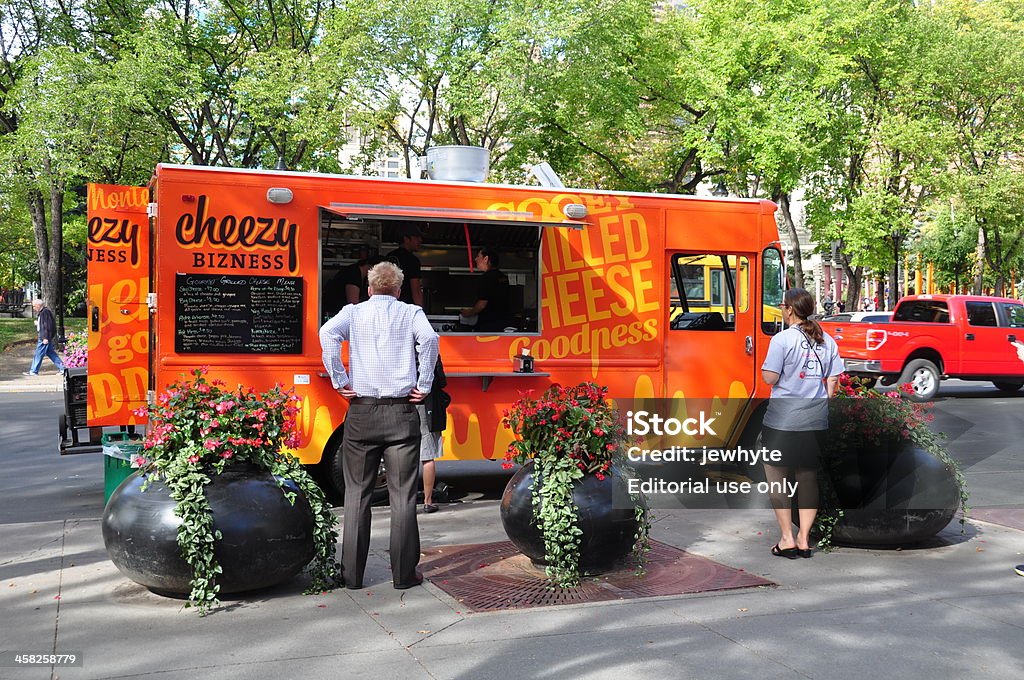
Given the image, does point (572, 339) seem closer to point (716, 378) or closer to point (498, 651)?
point (716, 378)

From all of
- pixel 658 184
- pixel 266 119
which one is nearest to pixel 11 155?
pixel 266 119

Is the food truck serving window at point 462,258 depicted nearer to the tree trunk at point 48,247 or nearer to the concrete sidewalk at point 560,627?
the concrete sidewalk at point 560,627

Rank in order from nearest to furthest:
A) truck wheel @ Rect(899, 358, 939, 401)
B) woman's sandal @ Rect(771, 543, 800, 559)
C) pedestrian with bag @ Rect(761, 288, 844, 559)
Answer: pedestrian with bag @ Rect(761, 288, 844, 559), woman's sandal @ Rect(771, 543, 800, 559), truck wheel @ Rect(899, 358, 939, 401)

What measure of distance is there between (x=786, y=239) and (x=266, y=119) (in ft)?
133

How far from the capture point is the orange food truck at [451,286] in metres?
8.17

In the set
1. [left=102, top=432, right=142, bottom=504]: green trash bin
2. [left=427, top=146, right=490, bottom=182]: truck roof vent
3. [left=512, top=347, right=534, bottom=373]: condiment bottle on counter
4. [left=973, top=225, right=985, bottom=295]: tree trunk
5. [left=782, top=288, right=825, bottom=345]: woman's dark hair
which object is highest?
[left=973, top=225, right=985, bottom=295]: tree trunk

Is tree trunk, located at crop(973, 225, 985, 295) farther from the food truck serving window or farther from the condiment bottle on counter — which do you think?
the condiment bottle on counter

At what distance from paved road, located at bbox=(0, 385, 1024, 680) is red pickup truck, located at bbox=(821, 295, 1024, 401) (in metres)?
12.1

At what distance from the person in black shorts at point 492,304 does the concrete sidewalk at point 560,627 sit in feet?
8.84

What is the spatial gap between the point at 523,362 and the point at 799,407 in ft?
9.66

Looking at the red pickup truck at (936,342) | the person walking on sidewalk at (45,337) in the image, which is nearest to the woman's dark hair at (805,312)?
the red pickup truck at (936,342)

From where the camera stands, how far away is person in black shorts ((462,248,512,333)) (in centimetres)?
916

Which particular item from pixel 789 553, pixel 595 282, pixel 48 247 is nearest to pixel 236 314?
pixel 595 282

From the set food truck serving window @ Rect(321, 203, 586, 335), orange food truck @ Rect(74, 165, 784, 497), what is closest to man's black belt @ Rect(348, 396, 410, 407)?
orange food truck @ Rect(74, 165, 784, 497)
